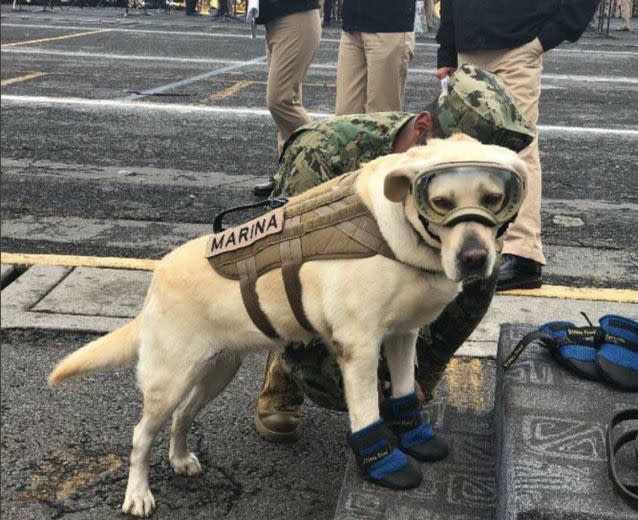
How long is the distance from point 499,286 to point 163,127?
4.69 m

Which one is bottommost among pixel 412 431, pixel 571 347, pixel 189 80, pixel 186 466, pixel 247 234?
pixel 189 80

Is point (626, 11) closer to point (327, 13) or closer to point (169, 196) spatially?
point (327, 13)

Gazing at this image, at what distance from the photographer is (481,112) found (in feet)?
8.96

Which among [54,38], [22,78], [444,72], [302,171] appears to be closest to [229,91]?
[22,78]

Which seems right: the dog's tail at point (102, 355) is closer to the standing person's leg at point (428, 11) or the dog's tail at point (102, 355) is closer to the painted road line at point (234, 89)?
the painted road line at point (234, 89)

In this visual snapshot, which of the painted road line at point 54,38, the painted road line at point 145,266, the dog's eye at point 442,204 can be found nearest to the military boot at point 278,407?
the dog's eye at point 442,204

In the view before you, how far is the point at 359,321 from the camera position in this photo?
2.44m

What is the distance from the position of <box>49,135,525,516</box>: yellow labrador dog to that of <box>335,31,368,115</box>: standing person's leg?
3.02 m

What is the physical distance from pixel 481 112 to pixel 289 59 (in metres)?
3.84

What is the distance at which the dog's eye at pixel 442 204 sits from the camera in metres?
2.19

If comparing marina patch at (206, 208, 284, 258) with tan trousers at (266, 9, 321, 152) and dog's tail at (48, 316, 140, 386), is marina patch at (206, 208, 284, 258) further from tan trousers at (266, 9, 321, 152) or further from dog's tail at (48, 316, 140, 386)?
tan trousers at (266, 9, 321, 152)

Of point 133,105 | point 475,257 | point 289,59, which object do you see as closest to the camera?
point 475,257

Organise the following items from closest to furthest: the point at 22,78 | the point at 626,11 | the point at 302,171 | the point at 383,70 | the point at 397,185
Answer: the point at 397,185 < the point at 302,171 < the point at 383,70 < the point at 22,78 < the point at 626,11

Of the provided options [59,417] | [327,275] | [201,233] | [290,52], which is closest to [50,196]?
[201,233]
